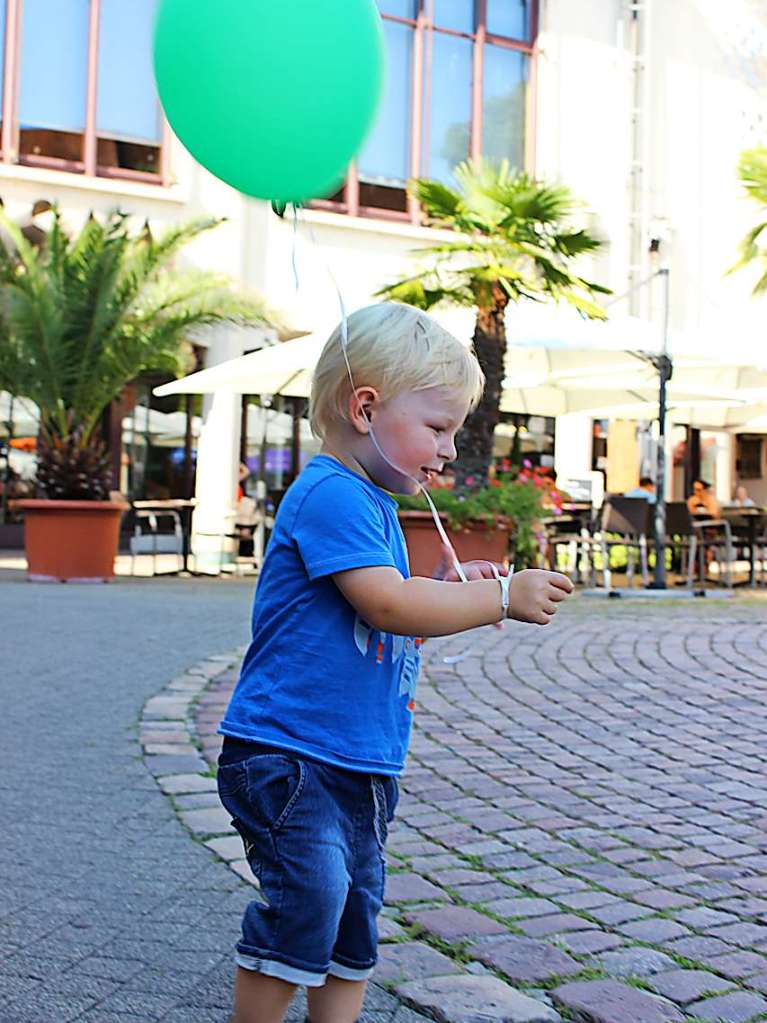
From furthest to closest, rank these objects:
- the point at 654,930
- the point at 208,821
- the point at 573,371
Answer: the point at 573,371 < the point at 208,821 < the point at 654,930

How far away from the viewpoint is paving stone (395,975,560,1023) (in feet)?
8.57

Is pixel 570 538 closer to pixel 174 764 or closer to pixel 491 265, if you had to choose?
pixel 491 265

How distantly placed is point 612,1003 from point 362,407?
1.32 m

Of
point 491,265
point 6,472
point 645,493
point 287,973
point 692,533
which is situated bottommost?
point 287,973

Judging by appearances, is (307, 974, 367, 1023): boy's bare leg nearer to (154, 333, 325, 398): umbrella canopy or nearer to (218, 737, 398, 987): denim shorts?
(218, 737, 398, 987): denim shorts

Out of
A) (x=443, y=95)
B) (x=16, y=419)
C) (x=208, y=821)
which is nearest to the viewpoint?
(x=208, y=821)

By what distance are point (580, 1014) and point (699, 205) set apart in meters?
22.2

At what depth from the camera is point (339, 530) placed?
2.20 m

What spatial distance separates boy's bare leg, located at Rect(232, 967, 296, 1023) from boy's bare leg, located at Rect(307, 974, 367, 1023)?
14 cm

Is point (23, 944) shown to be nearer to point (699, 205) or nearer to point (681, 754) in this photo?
point (681, 754)

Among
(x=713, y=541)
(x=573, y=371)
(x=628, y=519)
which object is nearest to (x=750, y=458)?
(x=713, y=541)

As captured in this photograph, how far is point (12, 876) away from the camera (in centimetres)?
355

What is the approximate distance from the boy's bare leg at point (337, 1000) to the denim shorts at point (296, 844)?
159 millimetres

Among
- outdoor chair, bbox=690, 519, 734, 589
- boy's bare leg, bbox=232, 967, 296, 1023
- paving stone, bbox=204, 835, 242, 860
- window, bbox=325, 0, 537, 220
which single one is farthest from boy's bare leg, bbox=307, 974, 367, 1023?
window, bbox=325, 0, 537, 220
